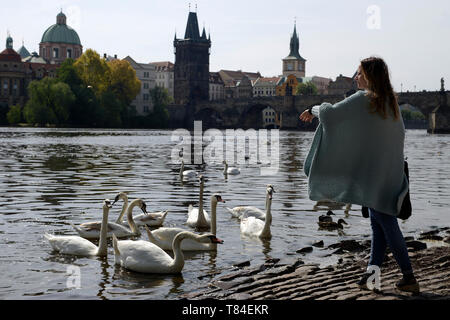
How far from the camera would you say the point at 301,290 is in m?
5.70

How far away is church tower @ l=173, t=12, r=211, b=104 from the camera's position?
136000mm

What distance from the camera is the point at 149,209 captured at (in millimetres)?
12219

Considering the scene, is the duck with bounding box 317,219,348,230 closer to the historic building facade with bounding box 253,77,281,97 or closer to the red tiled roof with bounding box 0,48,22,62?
the red tiled roof with bounding box 0,48,22,62

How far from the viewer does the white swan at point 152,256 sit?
6.89 metres

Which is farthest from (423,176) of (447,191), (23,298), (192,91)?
(192,91)

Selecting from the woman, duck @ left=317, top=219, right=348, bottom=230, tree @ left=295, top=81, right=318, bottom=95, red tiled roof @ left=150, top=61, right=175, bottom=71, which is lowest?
duck @ left=317, top=219, right=348, bottom=230

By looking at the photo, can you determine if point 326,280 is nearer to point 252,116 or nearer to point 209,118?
point 252,116

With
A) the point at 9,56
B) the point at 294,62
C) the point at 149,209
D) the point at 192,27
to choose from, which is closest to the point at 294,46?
the point at 294,62

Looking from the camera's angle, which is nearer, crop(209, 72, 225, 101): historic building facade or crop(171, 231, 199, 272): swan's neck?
crop(171, 231, 199, 272): swan's neck

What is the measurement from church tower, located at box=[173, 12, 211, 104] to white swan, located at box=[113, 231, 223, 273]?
420 ft

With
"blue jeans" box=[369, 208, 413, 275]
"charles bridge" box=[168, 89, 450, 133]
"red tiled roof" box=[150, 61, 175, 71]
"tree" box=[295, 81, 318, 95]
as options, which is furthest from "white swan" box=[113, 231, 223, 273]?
"red tiled roof" box=[150, 61, 175, 71]

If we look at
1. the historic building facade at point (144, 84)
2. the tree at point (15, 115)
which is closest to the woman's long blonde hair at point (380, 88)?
→ the tree at point (15, 115)

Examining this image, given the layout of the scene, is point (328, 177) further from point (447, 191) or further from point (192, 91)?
point (192, 91)
